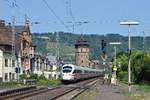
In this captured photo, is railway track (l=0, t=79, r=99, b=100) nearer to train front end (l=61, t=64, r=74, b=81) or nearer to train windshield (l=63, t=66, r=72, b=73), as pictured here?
train front end (l=61, t=64, r=74, b=81)

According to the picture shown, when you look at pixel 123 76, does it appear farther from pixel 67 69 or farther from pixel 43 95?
pixel 43 95

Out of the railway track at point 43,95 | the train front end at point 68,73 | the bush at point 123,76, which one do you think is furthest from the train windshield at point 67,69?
the railway track at point 43,95

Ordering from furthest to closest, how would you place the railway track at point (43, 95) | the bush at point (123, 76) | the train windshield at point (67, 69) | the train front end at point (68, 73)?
the bush at point (123, 76)
the train windshield at point (67, 69)
the train front end at point (68, 73)
the railway track at point (43, 95)

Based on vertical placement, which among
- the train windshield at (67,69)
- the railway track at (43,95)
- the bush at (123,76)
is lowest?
the railway track at (43,95)

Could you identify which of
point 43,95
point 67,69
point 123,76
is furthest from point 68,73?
point 43,95

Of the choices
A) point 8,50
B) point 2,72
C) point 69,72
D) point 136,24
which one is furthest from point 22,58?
point 136,24

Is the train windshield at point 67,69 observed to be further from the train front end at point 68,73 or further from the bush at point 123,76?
the bush at point 123,76

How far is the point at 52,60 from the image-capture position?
15700cm

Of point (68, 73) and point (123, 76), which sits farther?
point (123, 76)

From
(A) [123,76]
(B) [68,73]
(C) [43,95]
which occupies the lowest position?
(C) [43,95]

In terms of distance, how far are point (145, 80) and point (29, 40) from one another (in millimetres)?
55033

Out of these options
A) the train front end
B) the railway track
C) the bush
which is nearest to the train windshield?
the train front end

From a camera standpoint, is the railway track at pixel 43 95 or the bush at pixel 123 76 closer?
the railway track at pixel 43 95

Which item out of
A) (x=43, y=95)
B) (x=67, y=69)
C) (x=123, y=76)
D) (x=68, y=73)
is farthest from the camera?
(x=123, y=76)
